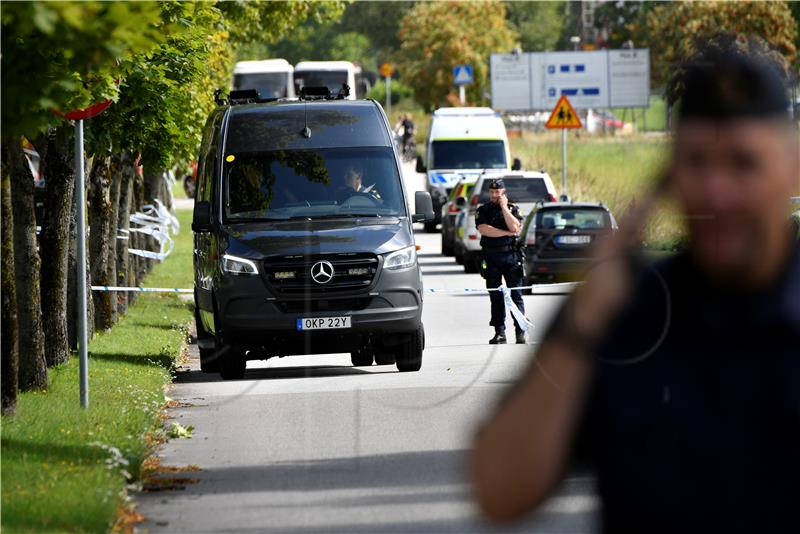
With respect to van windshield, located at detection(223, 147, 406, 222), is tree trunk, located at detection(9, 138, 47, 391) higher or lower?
lower

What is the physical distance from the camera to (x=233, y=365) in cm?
1587

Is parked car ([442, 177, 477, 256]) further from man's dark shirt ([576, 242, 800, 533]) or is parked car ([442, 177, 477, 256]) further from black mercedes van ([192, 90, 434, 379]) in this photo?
man's dark shirt ([576, 242, 800, 533])

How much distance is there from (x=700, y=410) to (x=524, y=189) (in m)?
29.1

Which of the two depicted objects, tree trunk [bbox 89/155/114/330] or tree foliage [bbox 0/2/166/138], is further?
tree trunk [bbox 89/155/114/330]

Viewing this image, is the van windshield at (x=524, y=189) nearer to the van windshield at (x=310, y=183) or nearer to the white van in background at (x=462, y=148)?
the white van in background at (x=462, y=148)

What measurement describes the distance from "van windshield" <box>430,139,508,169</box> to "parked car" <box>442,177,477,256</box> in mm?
5682

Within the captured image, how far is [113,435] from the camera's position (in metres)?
10.7

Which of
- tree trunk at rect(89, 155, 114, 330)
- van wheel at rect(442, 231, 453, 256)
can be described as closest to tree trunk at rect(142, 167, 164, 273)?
van wheel at rect(442, 231, 453, 256)

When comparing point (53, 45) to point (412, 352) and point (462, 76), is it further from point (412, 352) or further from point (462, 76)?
point (462, 76)

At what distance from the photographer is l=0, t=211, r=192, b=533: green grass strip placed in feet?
26.4

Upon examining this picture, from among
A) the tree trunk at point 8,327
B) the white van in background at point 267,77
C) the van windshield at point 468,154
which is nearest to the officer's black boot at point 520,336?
the tree trunk at point 8,327

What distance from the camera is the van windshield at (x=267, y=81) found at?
6188 centimetres

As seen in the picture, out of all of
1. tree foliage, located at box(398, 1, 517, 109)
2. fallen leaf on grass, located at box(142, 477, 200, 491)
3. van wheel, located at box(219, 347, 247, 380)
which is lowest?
van wheel, located at box(219, 347, 247, 380)

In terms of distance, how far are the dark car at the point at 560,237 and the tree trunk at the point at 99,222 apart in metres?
8.57
